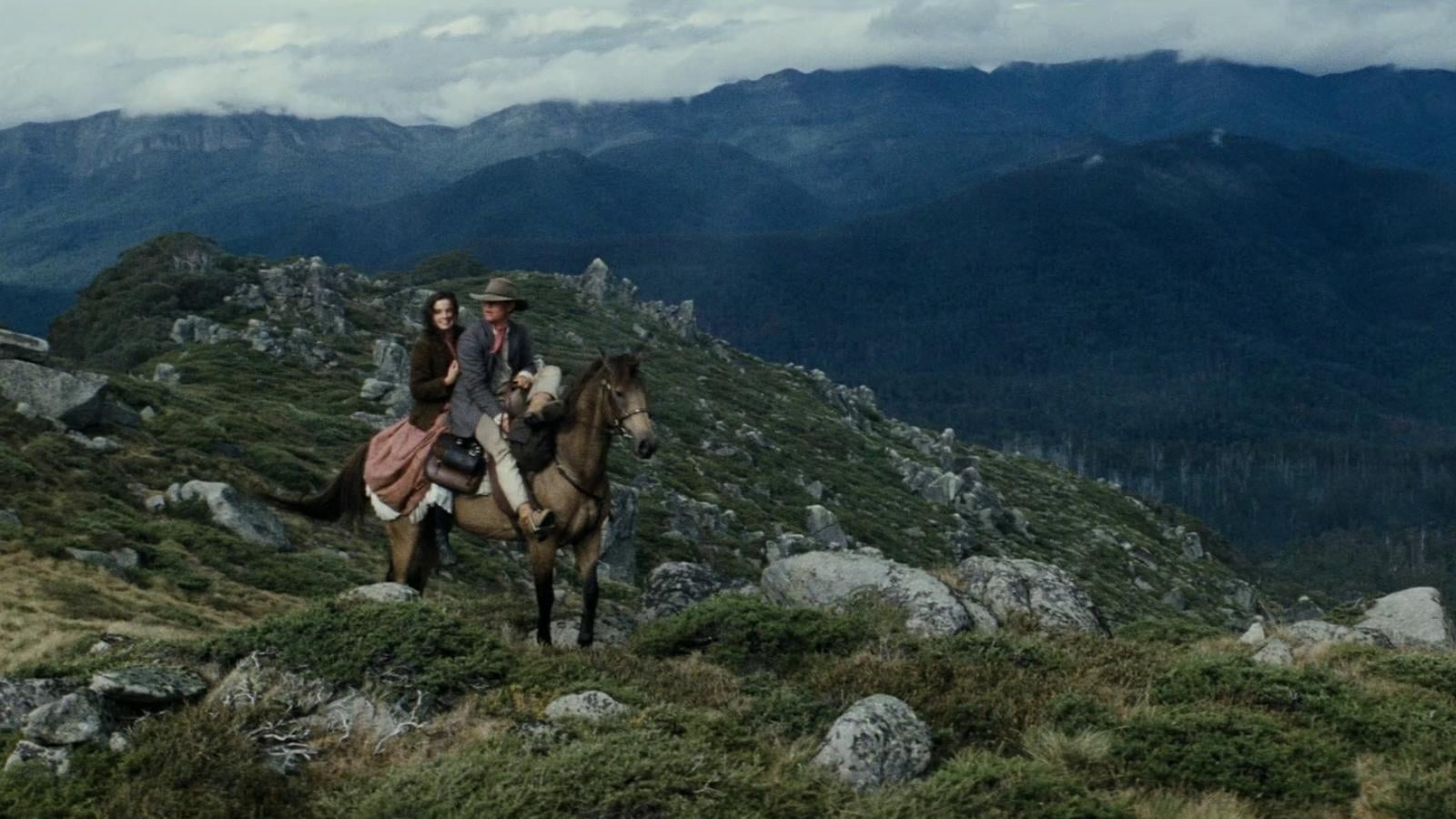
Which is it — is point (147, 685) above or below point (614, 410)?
below

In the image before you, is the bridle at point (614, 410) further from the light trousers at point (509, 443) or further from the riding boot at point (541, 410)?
the light trousers at point (509, 443)

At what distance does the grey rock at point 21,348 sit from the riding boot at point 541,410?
27.6 meters

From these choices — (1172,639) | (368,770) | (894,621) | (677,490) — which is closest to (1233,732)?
(894,621)

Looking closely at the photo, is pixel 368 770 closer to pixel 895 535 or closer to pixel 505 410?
pixel 505 410

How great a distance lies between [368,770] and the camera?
11.5m

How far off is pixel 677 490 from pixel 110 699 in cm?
6075

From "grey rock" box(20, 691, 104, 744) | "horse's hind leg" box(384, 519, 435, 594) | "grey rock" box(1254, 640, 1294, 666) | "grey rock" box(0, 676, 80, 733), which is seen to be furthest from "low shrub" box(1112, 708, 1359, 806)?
"grey rock" box(0, 676, 80, 733)

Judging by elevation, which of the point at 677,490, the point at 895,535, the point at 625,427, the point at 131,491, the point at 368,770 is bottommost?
the point at 895,535

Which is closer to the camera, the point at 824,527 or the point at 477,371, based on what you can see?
the point at 477,371

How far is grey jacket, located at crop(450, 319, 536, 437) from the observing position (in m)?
16.3

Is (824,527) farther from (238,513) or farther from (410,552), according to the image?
(410,552)

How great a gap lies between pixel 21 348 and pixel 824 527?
5026 centimetres

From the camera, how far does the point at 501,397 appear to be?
16641 mm

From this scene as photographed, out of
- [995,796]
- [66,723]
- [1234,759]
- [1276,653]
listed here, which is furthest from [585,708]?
[1276,653]
